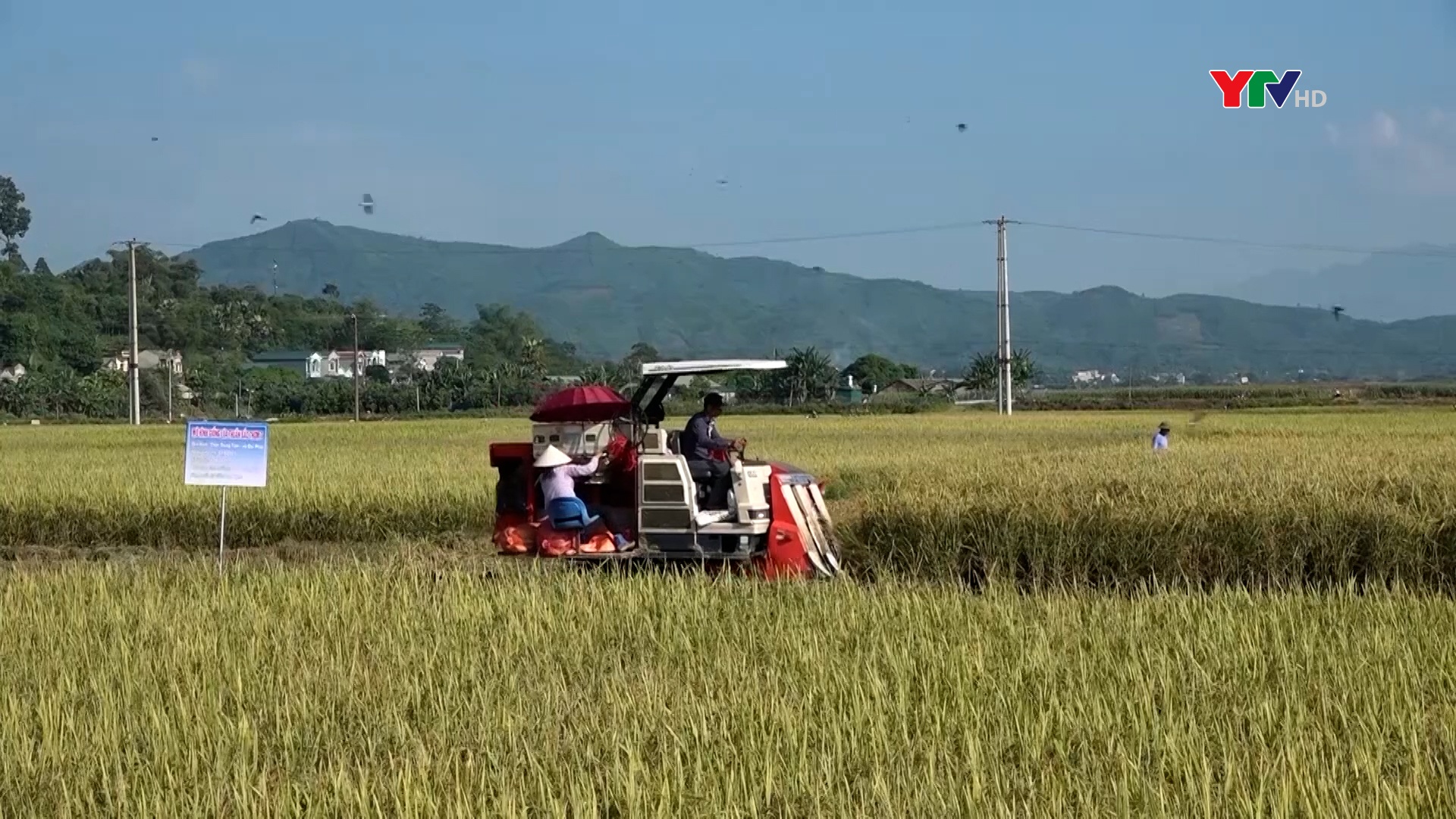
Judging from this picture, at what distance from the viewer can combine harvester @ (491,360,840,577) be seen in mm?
11852

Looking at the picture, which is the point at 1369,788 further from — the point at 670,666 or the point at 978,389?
the point at 978,389

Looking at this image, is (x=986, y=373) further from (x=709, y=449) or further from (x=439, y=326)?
(x=709, y=449)

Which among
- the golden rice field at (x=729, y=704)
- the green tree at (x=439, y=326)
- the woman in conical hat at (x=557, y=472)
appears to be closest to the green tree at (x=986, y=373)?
the green tree at (x=439, y=326)

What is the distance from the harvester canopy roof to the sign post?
11.4ft

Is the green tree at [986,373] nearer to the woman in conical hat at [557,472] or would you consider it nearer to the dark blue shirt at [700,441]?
the dark blue shirt at [700,441]

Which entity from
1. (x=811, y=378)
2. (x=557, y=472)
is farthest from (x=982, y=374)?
(x=557, y=472)

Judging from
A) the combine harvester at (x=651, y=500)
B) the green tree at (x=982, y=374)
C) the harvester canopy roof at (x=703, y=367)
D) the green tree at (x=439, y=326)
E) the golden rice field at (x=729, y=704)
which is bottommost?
the golden rice field at (x=729, y=704)

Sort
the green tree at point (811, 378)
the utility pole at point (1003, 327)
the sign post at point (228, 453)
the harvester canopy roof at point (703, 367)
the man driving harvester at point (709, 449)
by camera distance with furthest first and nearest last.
Answer: the green tree at point (811, 378)
the utility pole at point (1003, 327)
the sign post at point (228, 453)
the man driving harvester at point (709, 449)
the harvester canopy roof at point (703, 367)

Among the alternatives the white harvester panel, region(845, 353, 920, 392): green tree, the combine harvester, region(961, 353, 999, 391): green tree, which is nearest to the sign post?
the combine harvester

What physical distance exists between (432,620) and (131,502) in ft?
34.6

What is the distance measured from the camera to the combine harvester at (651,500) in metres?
11.9

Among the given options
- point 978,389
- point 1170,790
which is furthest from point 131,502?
point 978,389

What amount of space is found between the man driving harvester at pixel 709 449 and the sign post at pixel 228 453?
3551mm

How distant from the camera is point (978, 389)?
10781 cm
